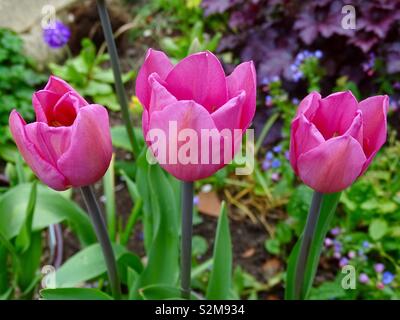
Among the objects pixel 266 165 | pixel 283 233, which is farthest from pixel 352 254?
pixel 266 165

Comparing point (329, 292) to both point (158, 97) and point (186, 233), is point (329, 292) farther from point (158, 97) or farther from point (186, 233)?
point (158, 97)

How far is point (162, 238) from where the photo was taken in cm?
110

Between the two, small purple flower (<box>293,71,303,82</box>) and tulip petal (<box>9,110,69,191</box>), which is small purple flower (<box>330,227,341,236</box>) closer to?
small purple flower (<box>293,71,303,82</box>)

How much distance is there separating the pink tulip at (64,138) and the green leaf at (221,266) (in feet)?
1.38

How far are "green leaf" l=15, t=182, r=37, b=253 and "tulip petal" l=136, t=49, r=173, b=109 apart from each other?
53 cm

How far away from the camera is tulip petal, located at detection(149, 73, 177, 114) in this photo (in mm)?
625

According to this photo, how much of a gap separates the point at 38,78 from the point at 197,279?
1.15m

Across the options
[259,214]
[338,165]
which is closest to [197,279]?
[259,214]

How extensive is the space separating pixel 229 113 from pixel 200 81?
78mm

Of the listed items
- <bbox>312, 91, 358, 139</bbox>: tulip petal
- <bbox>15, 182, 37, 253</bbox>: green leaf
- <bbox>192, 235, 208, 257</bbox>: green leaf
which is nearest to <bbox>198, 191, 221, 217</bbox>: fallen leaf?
<bbox>192, 235, 208, 257</bbox>: green leaf
